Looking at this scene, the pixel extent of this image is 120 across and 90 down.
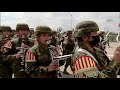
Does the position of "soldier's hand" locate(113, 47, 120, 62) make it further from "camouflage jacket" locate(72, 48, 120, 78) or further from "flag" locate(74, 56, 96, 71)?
"flag" locate(74, 56, 96, 71)

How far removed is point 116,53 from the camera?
370cm

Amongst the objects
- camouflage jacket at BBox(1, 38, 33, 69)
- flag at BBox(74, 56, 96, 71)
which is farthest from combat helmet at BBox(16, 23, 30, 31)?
flag at BBox(74, 56, 96, 71)

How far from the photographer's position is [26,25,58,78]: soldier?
15.4ft

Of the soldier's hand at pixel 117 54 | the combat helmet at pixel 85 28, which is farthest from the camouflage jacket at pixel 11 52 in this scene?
the soldier's hand at pixel 117 54

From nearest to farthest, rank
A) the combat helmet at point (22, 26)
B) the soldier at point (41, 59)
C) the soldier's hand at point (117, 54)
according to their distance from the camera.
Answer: the soldier's hand at point (117, 54)
the soldier at point (41, 59)
the combat helmet at point (22, 26)

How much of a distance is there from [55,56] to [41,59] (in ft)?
0.71

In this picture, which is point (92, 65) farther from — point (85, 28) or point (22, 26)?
point (22, 26)

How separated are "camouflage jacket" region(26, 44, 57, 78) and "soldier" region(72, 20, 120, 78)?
0.89 metres

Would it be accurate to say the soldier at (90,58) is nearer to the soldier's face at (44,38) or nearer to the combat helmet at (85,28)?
the combat helmet at (85,28)

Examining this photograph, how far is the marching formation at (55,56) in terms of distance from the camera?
3.79 m
